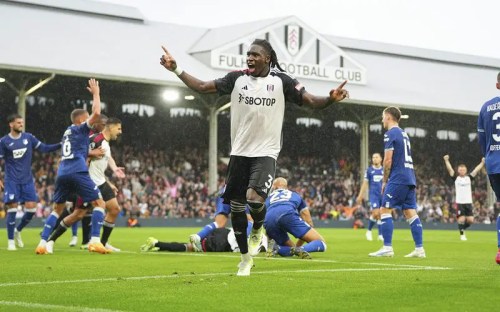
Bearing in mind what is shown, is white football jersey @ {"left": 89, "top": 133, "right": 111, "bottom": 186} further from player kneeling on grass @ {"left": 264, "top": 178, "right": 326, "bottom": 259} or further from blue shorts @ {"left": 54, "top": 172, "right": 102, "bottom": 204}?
player kneeling on grass @ {"left": 264, "top": 178, "right": 326, "bottom": 259}

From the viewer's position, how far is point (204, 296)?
21.1 ft

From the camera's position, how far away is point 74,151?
42.2ft

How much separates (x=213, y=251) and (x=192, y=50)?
82.6ft

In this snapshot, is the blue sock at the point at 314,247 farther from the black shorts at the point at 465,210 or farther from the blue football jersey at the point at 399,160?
the black shorts at the point at 465,210

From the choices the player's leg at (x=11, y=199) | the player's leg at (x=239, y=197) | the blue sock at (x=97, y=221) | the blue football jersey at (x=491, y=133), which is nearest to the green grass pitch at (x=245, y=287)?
the player's leg at (x=239, y=197)

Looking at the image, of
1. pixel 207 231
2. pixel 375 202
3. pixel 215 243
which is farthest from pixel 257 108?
pixel 375 202

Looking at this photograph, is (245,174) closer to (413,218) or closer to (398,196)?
(398,196)

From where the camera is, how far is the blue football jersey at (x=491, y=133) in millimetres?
9727

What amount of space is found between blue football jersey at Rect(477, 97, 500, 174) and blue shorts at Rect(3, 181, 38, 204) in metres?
8.36

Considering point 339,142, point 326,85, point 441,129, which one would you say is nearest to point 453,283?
point 326,85

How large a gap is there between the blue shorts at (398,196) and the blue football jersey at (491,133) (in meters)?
2.70

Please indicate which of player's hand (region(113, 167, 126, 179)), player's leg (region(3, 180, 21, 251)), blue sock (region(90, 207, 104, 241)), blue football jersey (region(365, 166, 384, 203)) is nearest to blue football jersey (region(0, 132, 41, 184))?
player's leg (region(3, 180, 21, 251))

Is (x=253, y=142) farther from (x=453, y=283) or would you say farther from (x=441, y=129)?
(x=441, y=129)

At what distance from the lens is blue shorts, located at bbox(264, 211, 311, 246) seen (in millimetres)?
12133
